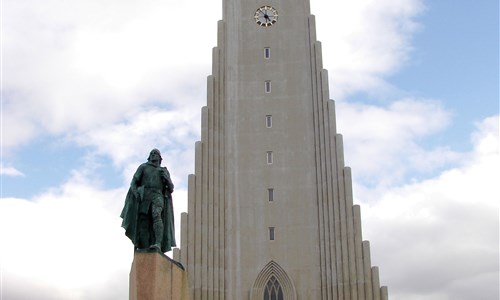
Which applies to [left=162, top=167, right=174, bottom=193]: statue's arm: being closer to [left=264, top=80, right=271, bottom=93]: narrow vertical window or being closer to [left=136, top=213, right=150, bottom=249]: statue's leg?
[left=136, top=213, right=150, bottom=249]: statue's leg

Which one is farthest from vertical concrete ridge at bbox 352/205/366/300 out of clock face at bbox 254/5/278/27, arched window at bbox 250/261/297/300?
clock face at bbox 254/5/278/27

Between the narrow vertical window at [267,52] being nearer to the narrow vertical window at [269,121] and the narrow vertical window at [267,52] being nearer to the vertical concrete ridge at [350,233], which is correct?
the narrow vertical window at [269,121]

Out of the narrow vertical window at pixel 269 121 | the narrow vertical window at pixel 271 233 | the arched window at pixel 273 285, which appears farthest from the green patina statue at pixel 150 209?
the narrow vertical window at pixel 269 121

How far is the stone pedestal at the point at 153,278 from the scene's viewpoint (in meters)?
11.2

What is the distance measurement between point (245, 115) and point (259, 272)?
26.5 ft

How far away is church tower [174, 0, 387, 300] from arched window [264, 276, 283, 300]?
0.15 feet

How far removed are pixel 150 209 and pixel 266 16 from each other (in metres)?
26.2

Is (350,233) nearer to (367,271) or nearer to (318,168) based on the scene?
(367,271)

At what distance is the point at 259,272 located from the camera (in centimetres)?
3148

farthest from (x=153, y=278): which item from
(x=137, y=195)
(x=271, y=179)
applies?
(x=271, y=179)

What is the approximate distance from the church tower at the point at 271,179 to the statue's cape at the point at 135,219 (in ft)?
60.8

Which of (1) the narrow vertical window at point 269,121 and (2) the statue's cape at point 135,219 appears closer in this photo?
(2) the statue's cape at point 135,219

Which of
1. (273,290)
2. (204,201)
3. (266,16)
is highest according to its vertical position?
(266,16)

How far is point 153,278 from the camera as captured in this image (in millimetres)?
11180
